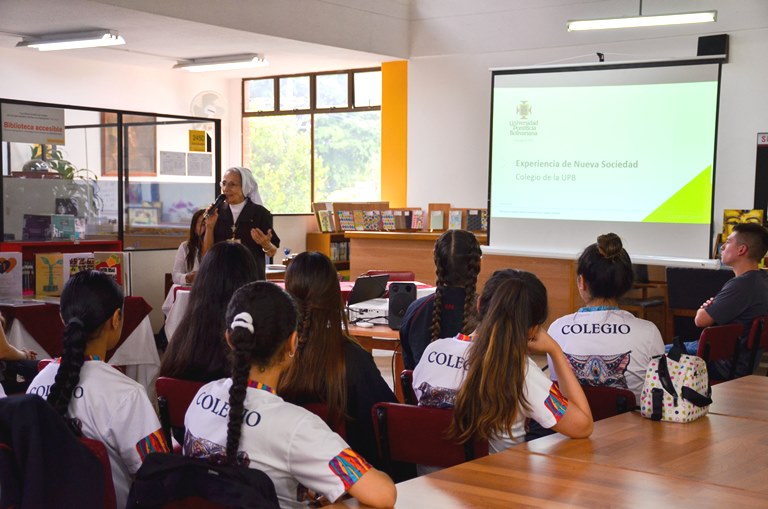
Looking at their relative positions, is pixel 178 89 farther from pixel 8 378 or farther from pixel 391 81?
pixel 8 378

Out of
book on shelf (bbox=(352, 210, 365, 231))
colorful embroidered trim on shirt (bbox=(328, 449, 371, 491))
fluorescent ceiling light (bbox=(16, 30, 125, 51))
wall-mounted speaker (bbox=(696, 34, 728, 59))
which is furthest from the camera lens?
book on shelf (bbox=(352, 210, 365, 231))

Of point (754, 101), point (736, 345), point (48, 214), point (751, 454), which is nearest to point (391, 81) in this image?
point (754, 101)

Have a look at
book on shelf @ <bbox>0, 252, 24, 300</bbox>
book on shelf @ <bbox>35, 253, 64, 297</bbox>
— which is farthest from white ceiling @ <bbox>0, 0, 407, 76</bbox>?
book on shelf @ <bbox>0, 252, 24, 300</bbox>

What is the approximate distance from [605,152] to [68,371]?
19.9 ft

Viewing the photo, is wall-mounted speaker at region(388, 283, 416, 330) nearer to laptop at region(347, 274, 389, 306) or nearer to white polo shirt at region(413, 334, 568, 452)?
laptop at region(347, 274, 389, 306)

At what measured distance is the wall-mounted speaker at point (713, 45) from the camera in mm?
7582

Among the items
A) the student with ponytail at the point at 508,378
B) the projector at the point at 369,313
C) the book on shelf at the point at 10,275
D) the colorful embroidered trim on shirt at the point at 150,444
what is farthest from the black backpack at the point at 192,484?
the book on shelf at the point at 10,275

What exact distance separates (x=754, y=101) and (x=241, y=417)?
6751mm

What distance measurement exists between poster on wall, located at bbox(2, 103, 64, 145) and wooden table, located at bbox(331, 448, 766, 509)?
4.78 m

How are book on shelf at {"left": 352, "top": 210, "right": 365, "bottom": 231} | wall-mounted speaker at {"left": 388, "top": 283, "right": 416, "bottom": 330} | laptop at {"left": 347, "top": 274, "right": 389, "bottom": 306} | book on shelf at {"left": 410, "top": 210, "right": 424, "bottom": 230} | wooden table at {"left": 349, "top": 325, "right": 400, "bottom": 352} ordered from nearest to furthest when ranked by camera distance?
wooden table at {"left": 349, "top": 325, "right": 400, "bottom": 352}
wall-mounted speaker at {"left": 388, "top": 283, "right": 416, "bottom": 330}
laptop at {"left": 347, "top": 274, "right": 389, "bottom": 306}
book on shelf at {"left": 410, "top": 210, "right": 424, "bottom": 230}
book on shelf at {"left": 352, "top": 210, "right": 365, "bottom": 231}

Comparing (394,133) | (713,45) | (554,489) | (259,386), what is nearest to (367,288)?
(259,386)

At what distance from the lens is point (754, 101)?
757 cm

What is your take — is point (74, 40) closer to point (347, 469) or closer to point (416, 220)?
point (416, 220)

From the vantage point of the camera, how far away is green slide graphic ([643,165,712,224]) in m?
7.18
